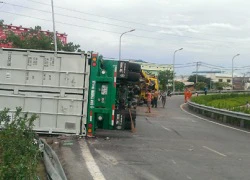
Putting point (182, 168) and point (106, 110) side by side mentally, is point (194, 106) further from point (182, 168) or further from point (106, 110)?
point (182, 168)

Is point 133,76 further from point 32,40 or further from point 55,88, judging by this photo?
point 32,40

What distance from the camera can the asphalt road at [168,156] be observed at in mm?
8383

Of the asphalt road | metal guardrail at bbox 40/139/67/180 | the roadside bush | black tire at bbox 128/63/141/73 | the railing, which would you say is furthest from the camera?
the railing

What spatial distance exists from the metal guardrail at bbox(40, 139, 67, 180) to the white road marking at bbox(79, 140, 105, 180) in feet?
2.46

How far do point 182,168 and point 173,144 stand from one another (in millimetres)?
3836

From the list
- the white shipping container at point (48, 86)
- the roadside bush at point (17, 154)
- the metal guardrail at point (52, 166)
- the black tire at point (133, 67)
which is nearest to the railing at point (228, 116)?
the black tire at point (133, 67)

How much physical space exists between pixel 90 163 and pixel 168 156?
232 centimetres

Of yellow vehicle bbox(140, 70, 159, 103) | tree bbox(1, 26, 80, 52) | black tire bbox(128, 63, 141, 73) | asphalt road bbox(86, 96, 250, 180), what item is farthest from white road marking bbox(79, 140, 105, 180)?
tree bbox(1, 26, 80, 52)

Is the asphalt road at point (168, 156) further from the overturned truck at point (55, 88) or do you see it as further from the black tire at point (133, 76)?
the black tire at point (133, 76)

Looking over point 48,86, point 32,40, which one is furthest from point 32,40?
point 48,86

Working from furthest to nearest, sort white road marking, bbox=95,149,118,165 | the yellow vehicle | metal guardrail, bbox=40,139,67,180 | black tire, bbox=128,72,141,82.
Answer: the yellow vehicle, black tire, bbox=128,72,141,82, white road marking, bbox=95,149,118,165, metal guardrail, bbox=40,139,67,180

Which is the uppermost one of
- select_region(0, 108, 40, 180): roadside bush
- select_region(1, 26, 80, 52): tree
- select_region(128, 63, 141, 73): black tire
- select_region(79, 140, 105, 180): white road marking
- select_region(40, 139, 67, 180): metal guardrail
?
select_region(1, 26, 80, 52): tree

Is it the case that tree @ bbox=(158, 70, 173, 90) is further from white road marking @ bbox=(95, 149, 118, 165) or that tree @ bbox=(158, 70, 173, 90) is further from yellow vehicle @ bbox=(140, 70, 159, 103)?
white road marking @ bbox=(95, 149, 118, 165)

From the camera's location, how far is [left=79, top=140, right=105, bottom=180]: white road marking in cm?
787
